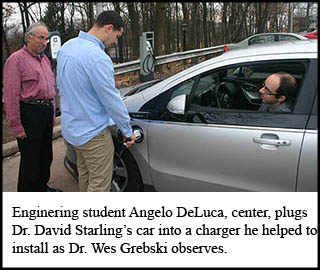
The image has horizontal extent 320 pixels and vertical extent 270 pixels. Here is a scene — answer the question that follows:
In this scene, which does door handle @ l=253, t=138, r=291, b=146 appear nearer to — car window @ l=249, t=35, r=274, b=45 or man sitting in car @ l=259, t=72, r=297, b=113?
man sitting in car @ l=259, t=72, r=297, b=113

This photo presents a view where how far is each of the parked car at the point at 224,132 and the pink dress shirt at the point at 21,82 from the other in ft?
2.49

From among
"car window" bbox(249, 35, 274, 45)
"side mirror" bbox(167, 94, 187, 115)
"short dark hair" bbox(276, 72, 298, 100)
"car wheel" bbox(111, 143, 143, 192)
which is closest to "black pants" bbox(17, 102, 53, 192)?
"car wheel" bbox(111, 143, 143, 192)

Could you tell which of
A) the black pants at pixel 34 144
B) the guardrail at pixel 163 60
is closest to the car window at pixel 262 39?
the guardrail at pixel 163 60

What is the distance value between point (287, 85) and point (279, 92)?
8 cm

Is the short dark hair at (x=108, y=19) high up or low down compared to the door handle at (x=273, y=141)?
up

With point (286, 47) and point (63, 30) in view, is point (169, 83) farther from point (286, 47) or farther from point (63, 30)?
point (63, 30)

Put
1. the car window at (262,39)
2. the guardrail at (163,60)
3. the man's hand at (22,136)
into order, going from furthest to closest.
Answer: the car window at (262,39), the guardrail at (163,60), the man's hand at (22,136)

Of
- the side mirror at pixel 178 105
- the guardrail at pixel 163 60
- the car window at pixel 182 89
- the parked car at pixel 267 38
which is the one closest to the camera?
the side mirror at pixel 178 105

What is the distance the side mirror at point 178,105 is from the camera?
257 cm

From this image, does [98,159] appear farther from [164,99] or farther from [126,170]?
[164,99]

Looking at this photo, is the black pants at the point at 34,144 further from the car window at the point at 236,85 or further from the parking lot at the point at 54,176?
the car window at the point at 236,85

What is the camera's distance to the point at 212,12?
26500 millimetres

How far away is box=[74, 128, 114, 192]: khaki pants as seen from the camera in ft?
8.16

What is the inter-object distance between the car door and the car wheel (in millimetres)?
206
